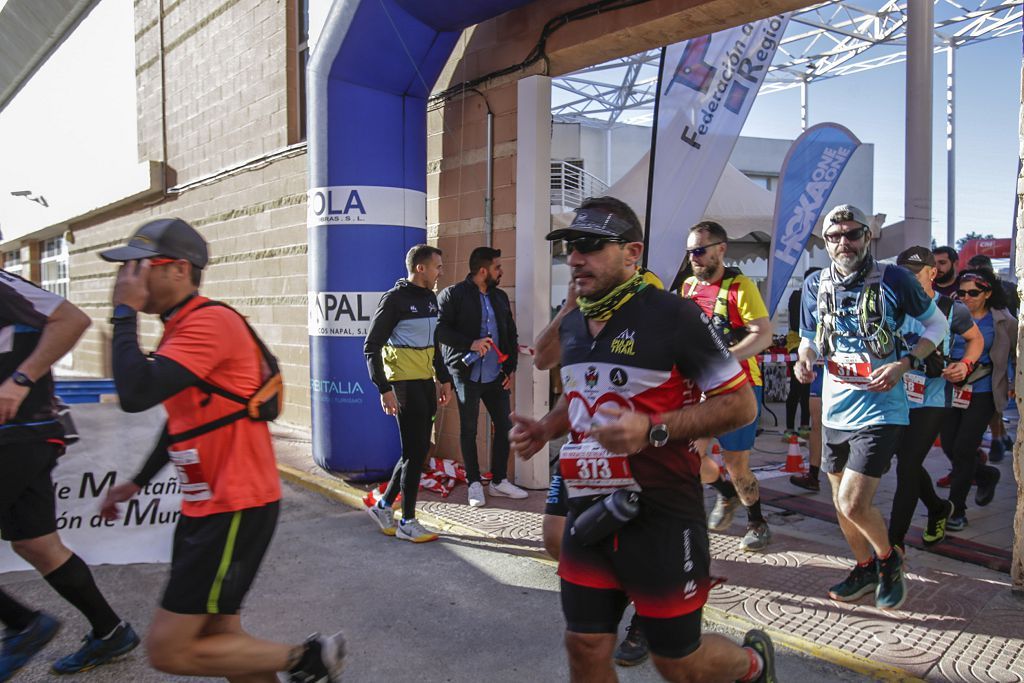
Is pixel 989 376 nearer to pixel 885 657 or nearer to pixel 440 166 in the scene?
pixel 885 657

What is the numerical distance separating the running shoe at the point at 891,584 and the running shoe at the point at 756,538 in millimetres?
1015

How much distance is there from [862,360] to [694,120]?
11.3 ft

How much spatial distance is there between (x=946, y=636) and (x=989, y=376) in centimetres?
271

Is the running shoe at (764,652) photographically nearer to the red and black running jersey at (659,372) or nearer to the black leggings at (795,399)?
the red and black running jersey at (659,372)

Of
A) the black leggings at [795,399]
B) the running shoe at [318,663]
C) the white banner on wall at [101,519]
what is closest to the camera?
the running shoe at [318,663]

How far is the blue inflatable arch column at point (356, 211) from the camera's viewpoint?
657 centimetres

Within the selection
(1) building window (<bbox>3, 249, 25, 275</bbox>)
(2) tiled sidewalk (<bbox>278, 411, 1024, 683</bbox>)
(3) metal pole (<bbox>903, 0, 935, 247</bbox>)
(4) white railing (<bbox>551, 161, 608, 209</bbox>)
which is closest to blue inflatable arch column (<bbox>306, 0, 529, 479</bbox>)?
(2) tiled sidewalk (<bbox>278, 411, 1024, 683</bbox>)

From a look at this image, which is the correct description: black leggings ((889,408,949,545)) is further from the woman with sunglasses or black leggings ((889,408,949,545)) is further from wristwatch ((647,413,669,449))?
wristwatch ((647,413,669,449))

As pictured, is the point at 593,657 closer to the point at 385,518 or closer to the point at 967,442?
the point at 385,518

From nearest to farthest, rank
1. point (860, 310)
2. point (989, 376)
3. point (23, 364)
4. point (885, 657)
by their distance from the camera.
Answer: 1. point (23, 364)
2. point (885, 657)
3. point (860, 310)
4. point (989, 376)

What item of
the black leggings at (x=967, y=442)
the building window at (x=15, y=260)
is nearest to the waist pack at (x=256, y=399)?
the black leggings at (x=967, y=442)

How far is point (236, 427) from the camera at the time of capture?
2604 millimetres

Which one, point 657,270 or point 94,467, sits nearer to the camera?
point 94,467

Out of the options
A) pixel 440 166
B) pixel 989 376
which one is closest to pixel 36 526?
pixel 440 166
